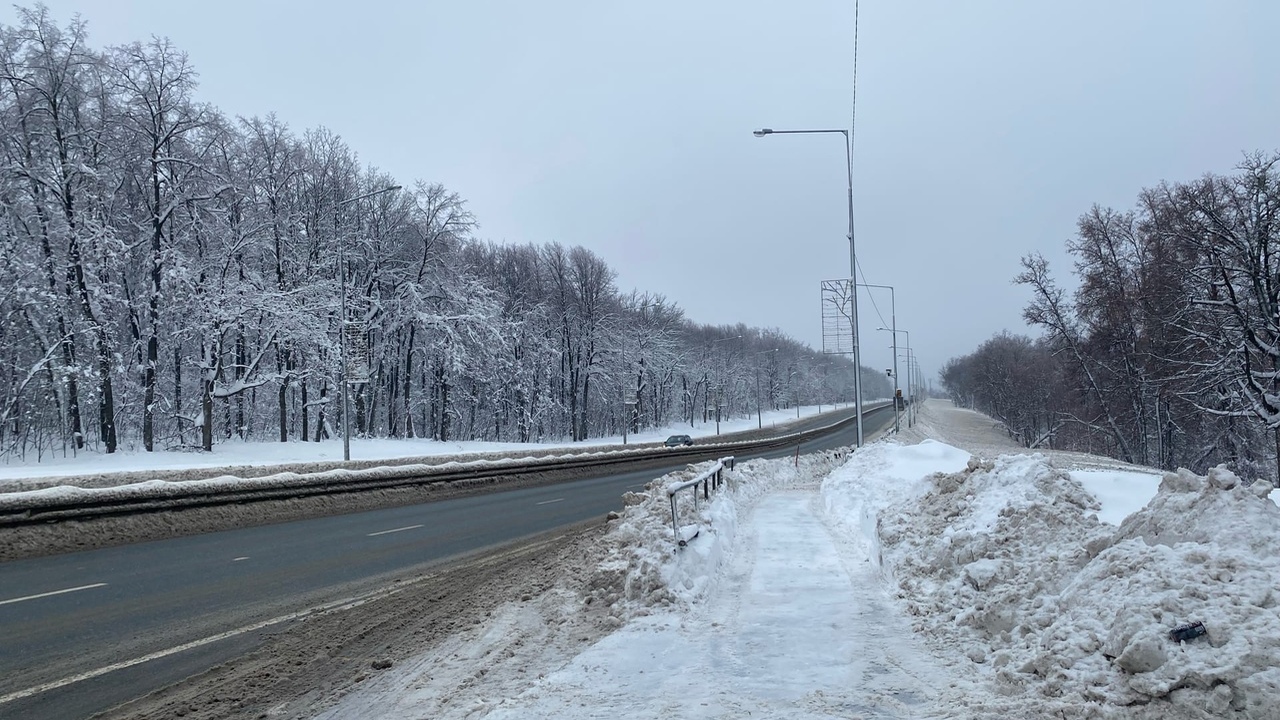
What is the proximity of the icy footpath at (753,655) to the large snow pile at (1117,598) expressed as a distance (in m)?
0.60

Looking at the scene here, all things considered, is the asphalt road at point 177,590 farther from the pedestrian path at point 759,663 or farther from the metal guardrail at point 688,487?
the metal guardrail at point 688,487

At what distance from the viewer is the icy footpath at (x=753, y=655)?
5141 mm

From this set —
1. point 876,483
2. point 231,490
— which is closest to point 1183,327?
point 876,483

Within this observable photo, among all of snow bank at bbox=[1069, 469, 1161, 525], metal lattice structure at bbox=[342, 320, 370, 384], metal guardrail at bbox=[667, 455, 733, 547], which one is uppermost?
metal lattice structure at bbox=[342, 320, 370, 384]

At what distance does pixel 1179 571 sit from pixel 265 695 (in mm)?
6725

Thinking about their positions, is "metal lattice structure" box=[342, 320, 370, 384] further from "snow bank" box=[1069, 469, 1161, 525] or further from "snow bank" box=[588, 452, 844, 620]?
"snow bank" box=[1069, 469, 1161, 525]

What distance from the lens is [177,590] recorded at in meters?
9.22

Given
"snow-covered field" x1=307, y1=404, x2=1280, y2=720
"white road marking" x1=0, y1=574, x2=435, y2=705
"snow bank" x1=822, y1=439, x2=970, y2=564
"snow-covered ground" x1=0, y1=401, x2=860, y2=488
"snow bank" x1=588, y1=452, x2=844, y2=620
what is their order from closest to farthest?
1. "snow-covered field" x1=307, y1=404, x2=1280, y2=720
2. "white road marking" x1=0, y1=574, x2=435, y2=705
3. "snow bank" x1=588, y1=452, x2=844, y2=620
4. "snow bank" x1=822, y1=439, x2=970, y2=564
5. "snow-covered ground" x1=0, y1=401, x2=860, y2=488

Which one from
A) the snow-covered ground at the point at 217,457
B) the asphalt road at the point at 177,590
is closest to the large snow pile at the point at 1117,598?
the asphalt road at the point at 177,590

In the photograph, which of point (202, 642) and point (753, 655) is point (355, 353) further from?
point (753, 655)

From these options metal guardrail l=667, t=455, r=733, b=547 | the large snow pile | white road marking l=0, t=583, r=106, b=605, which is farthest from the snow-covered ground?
the large snow pile

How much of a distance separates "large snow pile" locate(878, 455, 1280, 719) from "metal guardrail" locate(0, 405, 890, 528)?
582 inches

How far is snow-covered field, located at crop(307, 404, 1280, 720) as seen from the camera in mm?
4430

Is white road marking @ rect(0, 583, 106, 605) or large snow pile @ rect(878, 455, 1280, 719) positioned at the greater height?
large snow pile @ rect(878, 455, 1280, 719)
